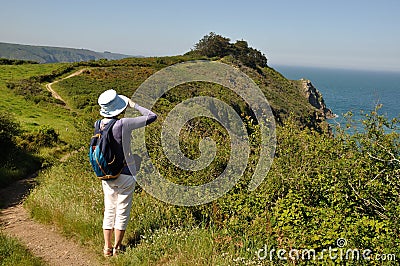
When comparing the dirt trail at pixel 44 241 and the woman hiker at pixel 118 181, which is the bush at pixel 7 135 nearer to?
the dirt trail at pixel 44 241

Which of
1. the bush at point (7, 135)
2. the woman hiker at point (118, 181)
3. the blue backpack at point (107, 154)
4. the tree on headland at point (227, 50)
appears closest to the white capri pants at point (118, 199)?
the woman hiker at point (118, 181)

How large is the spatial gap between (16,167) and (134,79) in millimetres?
41684

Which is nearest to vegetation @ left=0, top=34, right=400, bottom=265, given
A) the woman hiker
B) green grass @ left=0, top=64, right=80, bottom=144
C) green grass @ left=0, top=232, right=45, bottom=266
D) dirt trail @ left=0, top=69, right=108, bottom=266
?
dirt trail @ left=0, top=69, right=108, bottom=266

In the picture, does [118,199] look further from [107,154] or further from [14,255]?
[14,255]

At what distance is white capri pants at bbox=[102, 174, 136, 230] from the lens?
463 cm

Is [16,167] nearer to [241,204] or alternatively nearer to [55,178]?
[55,178]

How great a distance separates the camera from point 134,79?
51.8 metres

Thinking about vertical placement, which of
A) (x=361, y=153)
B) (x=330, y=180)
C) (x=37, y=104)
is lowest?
(x=37, y=104)

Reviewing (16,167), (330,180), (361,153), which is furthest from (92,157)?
(16,167)

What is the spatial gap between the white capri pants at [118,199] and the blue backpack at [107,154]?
182mm

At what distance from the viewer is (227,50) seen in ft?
287

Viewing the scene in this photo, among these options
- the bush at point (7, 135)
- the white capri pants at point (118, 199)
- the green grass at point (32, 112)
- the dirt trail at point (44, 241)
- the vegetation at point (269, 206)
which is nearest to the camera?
the vegetation at point (269, 206)

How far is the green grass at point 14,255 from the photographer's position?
4502mm

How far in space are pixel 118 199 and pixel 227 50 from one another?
281 ft
